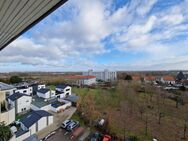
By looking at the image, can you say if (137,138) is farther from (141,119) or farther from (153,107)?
(153,107)

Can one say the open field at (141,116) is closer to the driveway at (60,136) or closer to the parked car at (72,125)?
the parked car at (72,125)

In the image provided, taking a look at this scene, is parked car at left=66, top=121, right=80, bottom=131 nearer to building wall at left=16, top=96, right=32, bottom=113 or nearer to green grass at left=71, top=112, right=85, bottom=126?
green grass at left=71, top=112, right=85, bottom=126

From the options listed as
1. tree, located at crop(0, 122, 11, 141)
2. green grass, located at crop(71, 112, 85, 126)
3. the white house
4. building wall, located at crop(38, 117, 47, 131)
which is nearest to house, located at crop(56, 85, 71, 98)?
the white house

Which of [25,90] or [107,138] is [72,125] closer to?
[107,138]

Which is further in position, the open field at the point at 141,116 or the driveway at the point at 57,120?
the driveway at the point at 57,120

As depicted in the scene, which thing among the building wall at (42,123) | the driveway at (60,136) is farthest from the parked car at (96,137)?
the building wall at (42,123)

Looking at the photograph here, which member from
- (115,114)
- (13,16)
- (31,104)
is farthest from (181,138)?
(31,104)

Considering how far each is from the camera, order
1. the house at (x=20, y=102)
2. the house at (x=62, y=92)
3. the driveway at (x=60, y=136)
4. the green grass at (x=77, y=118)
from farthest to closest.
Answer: the house at (x=62, y=92)
the house at (x=20, y=102)
the green grass at (x=77, y=118)
the driveway at (x=60, y=136)
